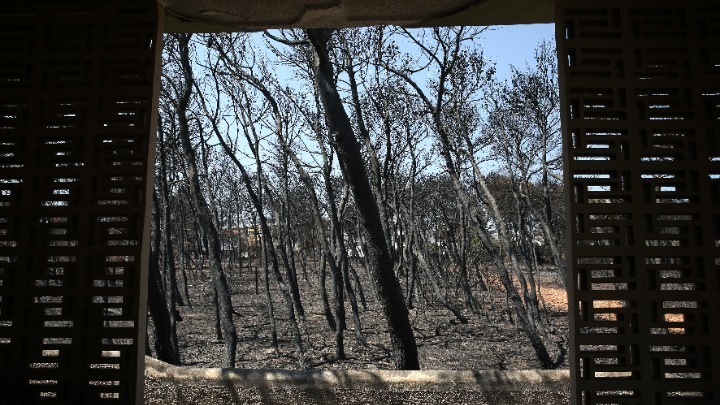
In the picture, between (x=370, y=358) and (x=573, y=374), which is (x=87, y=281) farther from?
(x=370, y=358)

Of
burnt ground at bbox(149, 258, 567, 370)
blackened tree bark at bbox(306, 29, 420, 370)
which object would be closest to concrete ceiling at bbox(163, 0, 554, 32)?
blackened tree bark at bbox(306, 29, 420, 370)

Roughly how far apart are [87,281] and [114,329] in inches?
10.6

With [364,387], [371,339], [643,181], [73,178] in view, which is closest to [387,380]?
[364,387]

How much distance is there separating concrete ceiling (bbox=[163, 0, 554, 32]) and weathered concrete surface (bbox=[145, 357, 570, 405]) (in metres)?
2.83

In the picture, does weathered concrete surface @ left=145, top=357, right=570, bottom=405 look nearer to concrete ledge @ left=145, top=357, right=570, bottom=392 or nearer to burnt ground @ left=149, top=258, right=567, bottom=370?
concrete ledge @ left=145, top=357, right=570, bottom=392

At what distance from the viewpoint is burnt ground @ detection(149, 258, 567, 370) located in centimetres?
977

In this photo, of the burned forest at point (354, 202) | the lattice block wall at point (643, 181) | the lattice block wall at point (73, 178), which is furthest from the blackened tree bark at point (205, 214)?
the lattice block wall at point (643, 181)

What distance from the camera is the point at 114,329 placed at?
98.0 inches

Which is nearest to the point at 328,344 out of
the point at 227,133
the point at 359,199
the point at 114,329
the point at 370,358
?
the point at 370,358

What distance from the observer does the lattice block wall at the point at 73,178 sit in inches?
97.8

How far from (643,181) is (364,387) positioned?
2.83 metres

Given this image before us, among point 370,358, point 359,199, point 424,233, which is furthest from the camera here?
point 424,233

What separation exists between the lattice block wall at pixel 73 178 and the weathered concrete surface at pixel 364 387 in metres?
2.13

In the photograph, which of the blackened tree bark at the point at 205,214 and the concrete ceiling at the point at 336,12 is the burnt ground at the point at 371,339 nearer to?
the blackened tree bark at the point at 205,214
